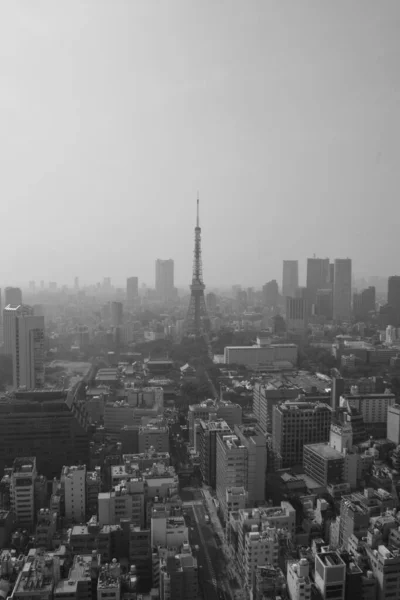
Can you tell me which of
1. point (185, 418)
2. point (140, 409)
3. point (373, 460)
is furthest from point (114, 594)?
point (185, 418)

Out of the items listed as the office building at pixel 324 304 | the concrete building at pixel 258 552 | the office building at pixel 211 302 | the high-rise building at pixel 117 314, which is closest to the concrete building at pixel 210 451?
the concrete building at pixel 258 552

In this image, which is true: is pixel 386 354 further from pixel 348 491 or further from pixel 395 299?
pixel 348 491

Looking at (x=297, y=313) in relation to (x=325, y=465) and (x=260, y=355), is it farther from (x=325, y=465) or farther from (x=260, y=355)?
(x=325, y=465)

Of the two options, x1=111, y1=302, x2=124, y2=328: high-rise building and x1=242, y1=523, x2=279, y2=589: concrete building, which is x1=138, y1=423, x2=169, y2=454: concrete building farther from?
x1=111, y1=302, x2=124, y2=328: high-rise building

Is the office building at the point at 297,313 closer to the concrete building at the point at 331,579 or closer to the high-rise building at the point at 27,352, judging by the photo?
the high-rise building at the point at 27,352

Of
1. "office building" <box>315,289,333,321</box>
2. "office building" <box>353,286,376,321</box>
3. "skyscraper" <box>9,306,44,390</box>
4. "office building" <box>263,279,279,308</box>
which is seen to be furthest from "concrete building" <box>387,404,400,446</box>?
"office building" <box>263,279,279,308</box>

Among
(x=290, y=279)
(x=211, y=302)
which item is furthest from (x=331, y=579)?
(x=211, y=302)
